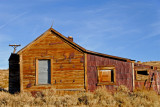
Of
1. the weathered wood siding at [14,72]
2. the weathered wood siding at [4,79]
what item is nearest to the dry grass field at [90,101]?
the weathered wood siding at [14,72]

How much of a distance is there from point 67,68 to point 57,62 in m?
0.95

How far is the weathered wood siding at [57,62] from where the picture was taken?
18.0m

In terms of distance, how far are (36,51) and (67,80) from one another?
3465mm

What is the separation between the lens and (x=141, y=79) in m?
18.4

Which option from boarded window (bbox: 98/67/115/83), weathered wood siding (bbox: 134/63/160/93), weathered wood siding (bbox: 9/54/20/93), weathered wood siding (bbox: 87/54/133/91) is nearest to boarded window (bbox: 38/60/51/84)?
weathered wood siding (bbox: 87/54/133/91)

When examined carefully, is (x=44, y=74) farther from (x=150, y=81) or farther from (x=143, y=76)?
→ (x=150, y=81)

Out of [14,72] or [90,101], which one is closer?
[90,101]

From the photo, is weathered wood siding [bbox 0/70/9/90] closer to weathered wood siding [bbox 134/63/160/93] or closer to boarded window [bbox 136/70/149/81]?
boarded window [bbox 136/70/149/81]

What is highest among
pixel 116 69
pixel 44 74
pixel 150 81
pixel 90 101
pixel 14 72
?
pixel 116 69

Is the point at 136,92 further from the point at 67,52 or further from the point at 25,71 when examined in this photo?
the point at 25,71

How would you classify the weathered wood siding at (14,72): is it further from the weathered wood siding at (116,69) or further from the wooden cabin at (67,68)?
the weathered wood siding at (116,69)

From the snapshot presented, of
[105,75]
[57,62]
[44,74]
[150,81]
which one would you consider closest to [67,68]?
[57,62]

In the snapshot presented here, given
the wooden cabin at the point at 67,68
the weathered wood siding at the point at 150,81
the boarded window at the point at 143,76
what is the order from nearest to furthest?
the wooden cabin at the point at 67,68 → the weathered wood siding at the point at 150,81 → the boarded window at the point at 143,76

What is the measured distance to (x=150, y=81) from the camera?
62.1 feet
